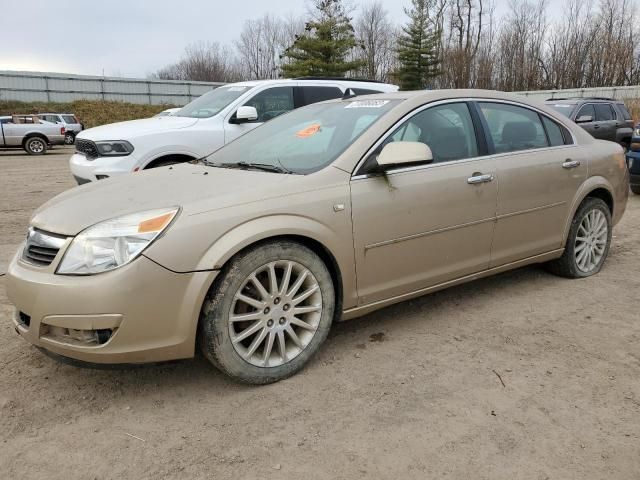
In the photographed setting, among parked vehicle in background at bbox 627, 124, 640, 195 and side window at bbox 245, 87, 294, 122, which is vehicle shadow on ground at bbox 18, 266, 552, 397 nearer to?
side window at bbox 245, 87, 294, 122

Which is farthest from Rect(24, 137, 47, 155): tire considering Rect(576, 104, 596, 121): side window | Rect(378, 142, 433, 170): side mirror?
Rect(378, 142, 433, 170): side mirror

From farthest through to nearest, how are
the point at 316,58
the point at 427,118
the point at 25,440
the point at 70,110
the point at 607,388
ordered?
the point at 316,58 → the point at 70,110 → the point at 427,118 → the point at 607,388 → the point at 25,440

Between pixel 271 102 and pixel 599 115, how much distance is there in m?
9.01

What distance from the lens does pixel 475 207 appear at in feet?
12.0

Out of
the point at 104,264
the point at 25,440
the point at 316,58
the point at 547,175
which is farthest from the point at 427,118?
the point at 316,58

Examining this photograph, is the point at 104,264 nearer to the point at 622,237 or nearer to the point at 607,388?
the point at 607,388

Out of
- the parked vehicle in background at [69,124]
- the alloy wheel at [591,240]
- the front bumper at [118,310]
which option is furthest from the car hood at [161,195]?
the parked vehicle in background at [69,124]

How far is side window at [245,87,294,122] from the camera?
24.9ft

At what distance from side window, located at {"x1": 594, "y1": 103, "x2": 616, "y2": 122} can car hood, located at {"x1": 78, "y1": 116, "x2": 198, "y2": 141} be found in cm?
1013

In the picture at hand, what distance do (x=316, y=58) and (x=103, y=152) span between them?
108ft

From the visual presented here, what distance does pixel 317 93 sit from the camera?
8.23m

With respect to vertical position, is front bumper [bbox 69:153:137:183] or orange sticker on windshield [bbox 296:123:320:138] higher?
orange sticker on windshield [bbox 296:123:320:138]

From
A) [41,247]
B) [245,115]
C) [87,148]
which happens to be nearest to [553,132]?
[41,247]

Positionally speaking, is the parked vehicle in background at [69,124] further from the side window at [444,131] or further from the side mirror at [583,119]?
the side window at [444,131]
